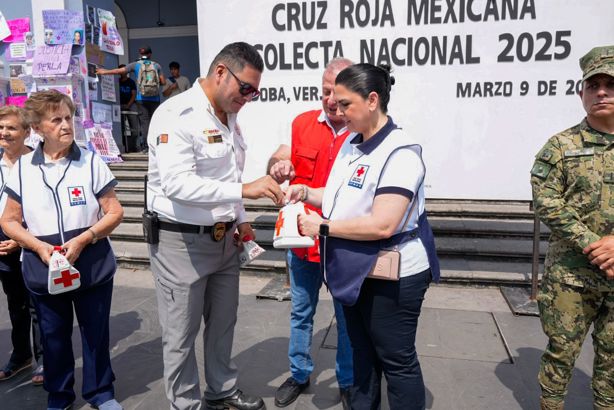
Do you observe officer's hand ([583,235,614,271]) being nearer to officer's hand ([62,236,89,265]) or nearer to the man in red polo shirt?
the man in red polo shirt

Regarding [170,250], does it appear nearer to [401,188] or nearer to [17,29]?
[401,188]

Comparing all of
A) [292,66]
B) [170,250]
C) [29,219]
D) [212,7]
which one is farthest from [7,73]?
[170,250]

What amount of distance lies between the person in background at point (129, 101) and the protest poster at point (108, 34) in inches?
29.2

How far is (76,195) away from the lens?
98.5 inches

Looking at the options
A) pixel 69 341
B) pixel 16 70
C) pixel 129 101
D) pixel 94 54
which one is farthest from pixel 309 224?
pixel 129 101

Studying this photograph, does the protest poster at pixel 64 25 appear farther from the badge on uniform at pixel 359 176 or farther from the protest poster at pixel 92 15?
the badge on uniform at pixel 359 176

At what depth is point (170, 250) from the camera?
7.62ft

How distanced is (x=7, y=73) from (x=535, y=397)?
324 inches

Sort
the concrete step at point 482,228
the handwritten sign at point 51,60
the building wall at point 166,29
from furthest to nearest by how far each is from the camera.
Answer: the building wall at point 166,29 < the handwritten sign at point 51,60 < the concrete step at point 482,228

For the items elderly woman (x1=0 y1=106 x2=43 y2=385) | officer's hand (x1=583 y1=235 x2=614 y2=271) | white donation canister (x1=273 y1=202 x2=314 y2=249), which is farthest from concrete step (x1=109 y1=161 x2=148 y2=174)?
officer's hand (x1=583 y1=235 x2=614 y2=271)

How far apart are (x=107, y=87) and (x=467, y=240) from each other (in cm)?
620

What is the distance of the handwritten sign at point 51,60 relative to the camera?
695cm

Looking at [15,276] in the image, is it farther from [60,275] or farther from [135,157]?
[135,157]

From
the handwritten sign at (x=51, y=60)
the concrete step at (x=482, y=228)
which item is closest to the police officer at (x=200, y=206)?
the concrete step at (x=482, y=228)
